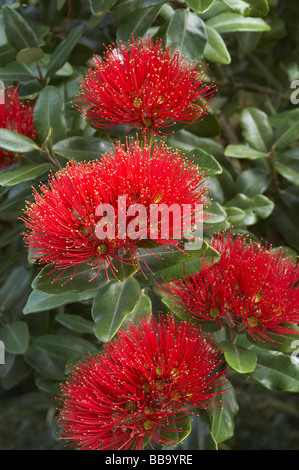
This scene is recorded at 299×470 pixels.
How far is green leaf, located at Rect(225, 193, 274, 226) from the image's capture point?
1.18m

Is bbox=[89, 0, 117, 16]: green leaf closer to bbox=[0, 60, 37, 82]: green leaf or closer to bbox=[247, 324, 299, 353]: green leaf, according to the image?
bbox=[0, 60, 37, 82]: green leaf

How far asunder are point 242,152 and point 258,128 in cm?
13

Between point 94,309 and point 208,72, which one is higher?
point 208,72

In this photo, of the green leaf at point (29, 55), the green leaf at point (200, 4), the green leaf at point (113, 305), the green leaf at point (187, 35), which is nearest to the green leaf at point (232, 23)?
the green leaf at point (187, 35)

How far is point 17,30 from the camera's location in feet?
3.81

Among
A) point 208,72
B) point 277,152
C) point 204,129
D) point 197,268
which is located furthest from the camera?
point 208,72

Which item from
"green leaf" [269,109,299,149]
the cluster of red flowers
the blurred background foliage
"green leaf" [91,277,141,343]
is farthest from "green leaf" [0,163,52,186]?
"green leaf" [269,109,299,149]

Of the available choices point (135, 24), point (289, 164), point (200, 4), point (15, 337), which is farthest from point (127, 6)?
point (15, 337)

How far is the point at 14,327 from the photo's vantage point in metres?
1.29

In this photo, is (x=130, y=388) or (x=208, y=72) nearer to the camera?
(x=130, y=388)

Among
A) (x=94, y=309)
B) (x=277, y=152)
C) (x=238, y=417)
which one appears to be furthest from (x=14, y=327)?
(x=238, y=417)
